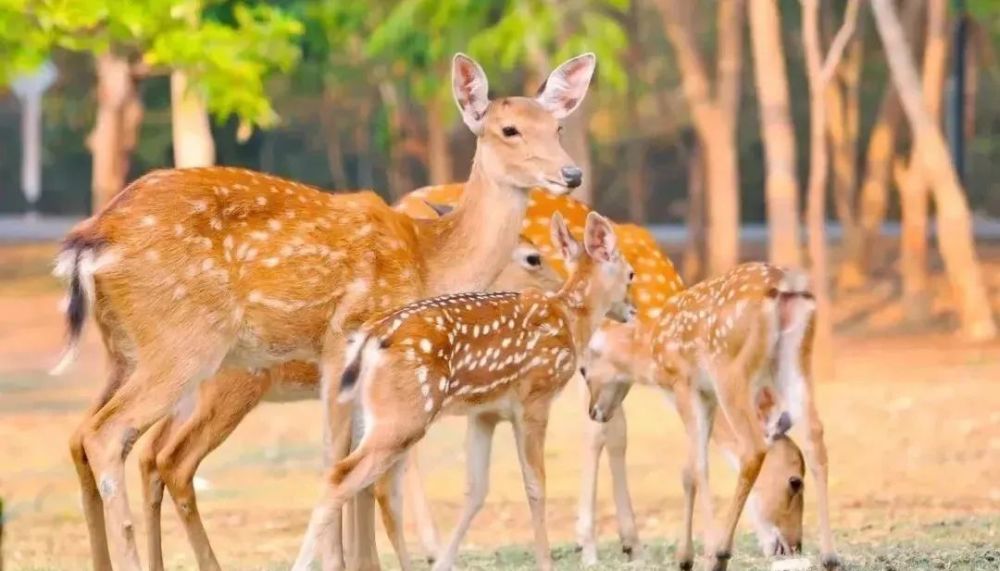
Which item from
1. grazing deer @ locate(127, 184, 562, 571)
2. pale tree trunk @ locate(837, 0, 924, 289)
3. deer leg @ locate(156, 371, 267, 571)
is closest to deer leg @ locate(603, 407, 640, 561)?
grazing deer @ locate(127, 184, 562, 571)

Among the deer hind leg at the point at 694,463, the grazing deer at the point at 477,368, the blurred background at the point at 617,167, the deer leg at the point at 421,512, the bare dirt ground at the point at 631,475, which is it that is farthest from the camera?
the blurred background at the point at 617,167

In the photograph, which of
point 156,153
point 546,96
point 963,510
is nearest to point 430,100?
point 156,153

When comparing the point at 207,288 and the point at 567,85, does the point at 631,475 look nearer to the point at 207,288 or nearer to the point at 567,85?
the point at 567,85

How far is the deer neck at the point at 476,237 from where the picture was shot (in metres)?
8.70

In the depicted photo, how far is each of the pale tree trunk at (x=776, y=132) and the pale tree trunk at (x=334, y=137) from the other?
805 inches

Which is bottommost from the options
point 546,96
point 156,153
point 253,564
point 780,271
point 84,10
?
point 253,564

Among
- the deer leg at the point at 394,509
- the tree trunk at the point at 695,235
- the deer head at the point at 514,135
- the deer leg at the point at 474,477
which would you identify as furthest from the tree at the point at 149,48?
the tree trunk at the point at 695,235

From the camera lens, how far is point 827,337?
20.0 m

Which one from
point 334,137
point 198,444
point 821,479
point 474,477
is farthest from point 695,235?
point 821,479

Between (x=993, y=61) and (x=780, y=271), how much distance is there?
2994 centimetres

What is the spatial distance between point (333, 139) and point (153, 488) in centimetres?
3294

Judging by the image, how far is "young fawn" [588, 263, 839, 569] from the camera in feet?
27.0

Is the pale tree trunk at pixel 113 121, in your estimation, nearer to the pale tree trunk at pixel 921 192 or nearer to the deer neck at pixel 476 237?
the pale tree trunk at pixel 921 192

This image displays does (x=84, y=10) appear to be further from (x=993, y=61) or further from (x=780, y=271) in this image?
(x=993, y=61)
